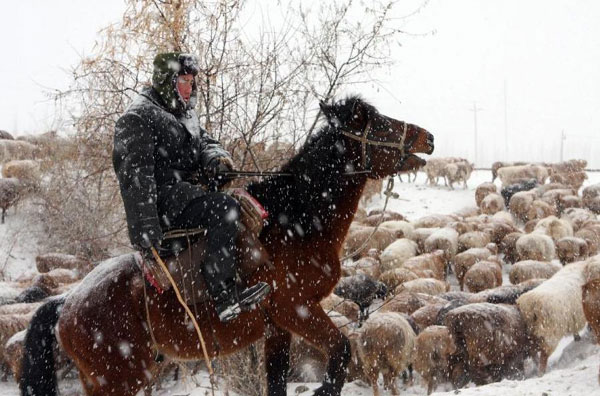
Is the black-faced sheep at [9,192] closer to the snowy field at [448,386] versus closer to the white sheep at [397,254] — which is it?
the snowy field at [448,386]

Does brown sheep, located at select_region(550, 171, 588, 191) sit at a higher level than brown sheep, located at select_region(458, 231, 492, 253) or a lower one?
higher

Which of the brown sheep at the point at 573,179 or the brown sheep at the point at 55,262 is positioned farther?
the brown sheep at the point at 573,179

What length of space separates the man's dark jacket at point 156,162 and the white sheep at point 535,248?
→ 16.5 metres

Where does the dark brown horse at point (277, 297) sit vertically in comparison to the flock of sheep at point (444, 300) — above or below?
above

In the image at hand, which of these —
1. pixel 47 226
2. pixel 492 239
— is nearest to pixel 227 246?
pixel 492 239

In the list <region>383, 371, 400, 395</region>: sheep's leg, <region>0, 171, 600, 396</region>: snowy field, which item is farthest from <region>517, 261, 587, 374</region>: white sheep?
<region>383, 371, 400, 395</region>: sheep's leg

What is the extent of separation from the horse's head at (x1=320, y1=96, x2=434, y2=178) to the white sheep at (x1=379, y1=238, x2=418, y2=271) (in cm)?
1443

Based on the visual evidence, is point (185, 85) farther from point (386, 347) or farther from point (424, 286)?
point (424, 286)

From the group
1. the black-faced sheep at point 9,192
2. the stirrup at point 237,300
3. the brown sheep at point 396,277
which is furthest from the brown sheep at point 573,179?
the stirrup at point 237,300

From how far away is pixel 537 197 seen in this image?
30672 millimetres

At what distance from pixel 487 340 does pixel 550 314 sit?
1.67 metres

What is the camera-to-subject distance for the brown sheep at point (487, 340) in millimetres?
10492

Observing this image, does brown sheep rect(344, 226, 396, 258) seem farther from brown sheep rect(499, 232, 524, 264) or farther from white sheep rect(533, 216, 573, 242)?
white sheep rect(533, 216, 573, 242)

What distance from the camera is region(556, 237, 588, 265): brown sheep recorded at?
18.6m
